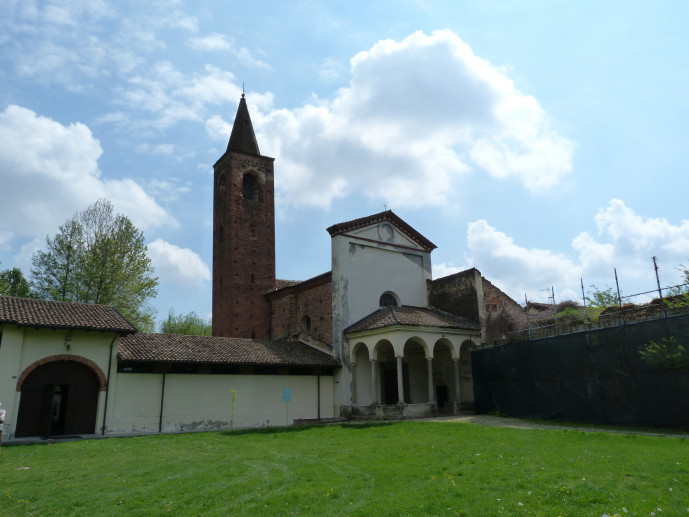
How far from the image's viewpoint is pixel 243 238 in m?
31.8

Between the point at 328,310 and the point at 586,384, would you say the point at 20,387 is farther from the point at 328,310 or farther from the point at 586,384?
the point at 586,384

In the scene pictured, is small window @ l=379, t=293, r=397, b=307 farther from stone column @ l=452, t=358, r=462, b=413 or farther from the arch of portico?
stone column @ l=452, t=358, r=462, b=413

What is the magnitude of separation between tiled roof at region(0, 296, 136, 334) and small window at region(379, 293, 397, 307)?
12.8 meters

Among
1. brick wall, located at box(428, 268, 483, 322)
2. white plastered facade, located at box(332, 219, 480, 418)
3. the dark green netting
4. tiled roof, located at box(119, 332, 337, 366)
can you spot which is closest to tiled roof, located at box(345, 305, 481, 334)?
white plastered facade, located at box(332, 219, 480, 418)

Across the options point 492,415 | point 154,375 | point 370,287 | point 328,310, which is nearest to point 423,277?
point 370,287

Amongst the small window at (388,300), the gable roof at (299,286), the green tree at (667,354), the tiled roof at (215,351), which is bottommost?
the green tree at (667,354)

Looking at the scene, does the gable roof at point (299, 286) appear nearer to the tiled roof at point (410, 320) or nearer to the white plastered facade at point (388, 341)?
the white plastered facade at point (388, 341)

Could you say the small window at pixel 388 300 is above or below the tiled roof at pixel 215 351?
above

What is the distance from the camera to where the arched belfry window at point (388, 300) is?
88.8 ft

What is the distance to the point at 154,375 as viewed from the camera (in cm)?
2011

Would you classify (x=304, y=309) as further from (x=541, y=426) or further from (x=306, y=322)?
(x=541, y=426)

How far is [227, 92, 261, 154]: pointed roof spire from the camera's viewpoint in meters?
34.0

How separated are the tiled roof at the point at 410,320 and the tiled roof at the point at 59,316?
34.2ft

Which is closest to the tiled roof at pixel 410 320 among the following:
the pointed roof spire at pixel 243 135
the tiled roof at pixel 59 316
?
the tiled roof at pixel 59 316
